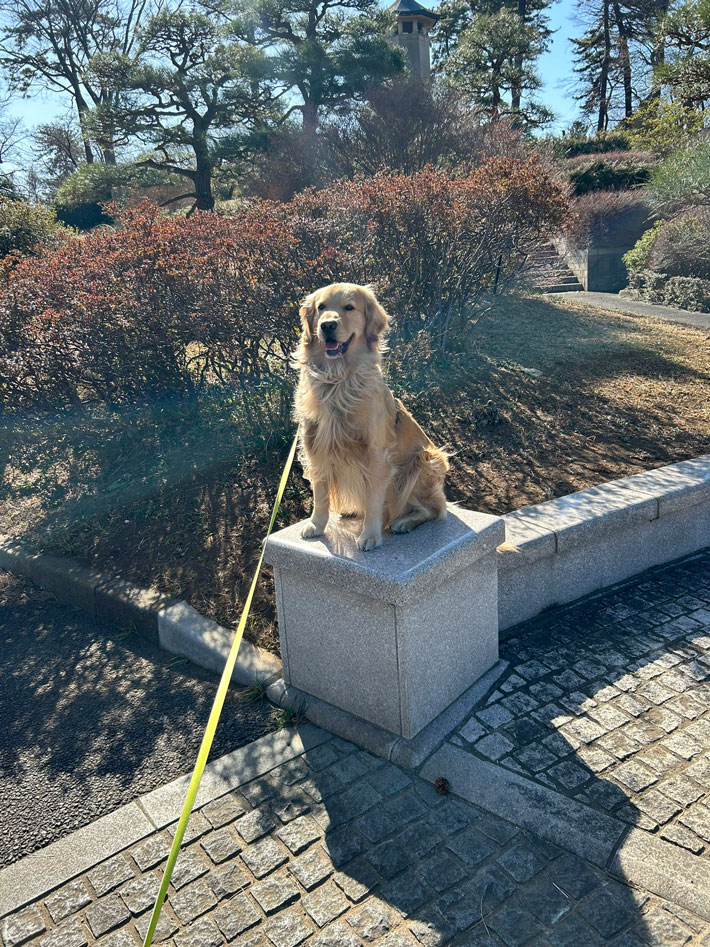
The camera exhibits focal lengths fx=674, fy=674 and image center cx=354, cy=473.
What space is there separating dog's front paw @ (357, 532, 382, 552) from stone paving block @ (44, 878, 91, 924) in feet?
5.68

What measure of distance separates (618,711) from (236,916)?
6.17 ft

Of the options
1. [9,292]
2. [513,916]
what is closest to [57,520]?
[9,292]

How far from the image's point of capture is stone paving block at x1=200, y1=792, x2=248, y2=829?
9.06 ft

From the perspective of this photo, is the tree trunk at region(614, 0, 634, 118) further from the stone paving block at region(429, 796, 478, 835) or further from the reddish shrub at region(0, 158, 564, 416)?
the stone paving block at region(429, 796, 478, 835)

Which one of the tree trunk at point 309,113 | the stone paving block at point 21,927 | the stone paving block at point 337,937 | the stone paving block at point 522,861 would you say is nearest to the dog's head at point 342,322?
the stone paving block at point 522,861

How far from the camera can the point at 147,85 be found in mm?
16422

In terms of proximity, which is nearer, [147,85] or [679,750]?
[679,750]

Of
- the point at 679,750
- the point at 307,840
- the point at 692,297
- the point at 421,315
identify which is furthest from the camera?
the point at 692,297

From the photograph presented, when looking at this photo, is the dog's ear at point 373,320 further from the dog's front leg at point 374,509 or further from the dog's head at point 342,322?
the dog's front leg at point 374,509

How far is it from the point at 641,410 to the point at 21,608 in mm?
5537

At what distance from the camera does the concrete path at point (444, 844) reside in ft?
7.37

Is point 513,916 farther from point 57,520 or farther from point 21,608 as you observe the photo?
point 57,520

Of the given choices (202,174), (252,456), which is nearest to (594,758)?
(252,456)

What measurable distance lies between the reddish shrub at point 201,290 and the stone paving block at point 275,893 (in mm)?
3821
